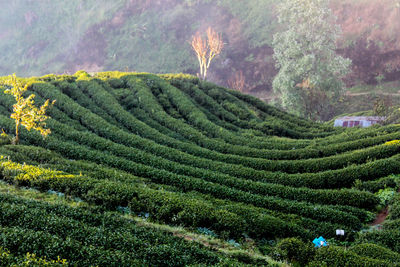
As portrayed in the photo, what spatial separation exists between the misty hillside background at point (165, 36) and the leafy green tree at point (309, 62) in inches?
631

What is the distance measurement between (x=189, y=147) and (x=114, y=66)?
65.3 m

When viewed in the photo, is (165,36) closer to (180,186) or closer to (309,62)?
(309,62)

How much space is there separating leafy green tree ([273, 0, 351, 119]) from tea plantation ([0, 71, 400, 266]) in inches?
479

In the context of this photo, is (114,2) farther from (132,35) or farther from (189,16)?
(189,16)

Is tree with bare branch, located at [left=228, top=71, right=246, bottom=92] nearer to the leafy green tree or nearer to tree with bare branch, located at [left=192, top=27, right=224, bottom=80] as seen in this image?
tree with bare branch, located at [left=192, top=27, right=224, bottom=80]

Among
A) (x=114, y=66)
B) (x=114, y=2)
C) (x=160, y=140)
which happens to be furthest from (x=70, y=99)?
(x=114, y=2)

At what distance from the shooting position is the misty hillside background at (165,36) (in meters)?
62.3

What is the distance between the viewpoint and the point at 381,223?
1672cm

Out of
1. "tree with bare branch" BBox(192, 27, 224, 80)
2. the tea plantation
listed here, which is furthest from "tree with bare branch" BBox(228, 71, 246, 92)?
the tea plantation

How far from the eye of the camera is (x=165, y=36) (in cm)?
8675

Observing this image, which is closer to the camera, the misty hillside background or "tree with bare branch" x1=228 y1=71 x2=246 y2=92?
the misty hillside background

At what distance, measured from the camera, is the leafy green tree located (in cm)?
4716

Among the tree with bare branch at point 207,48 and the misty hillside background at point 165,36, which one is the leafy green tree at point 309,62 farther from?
the misty hillside background at point 165,36

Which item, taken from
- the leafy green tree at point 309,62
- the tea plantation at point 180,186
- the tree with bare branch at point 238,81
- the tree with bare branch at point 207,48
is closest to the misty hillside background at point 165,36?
the tree with bare branch at point 238,81
